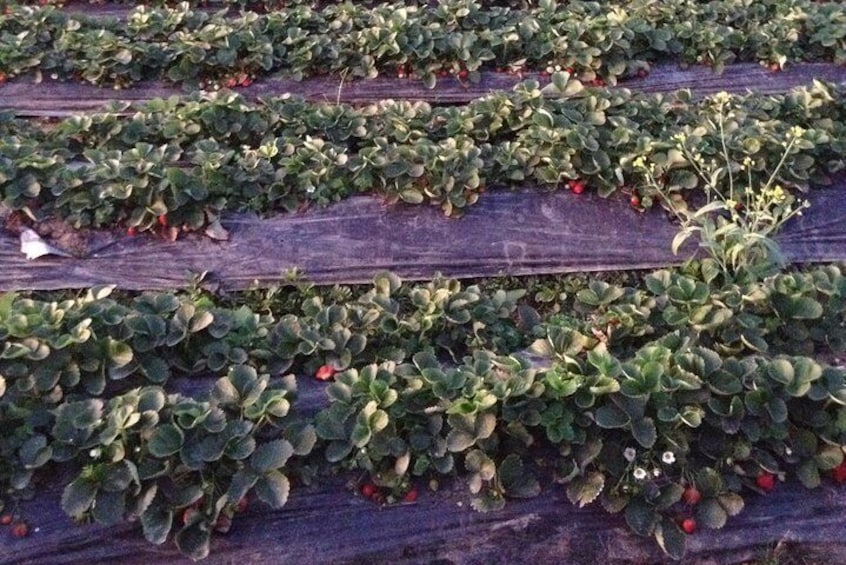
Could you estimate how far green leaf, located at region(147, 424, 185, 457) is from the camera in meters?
2.56

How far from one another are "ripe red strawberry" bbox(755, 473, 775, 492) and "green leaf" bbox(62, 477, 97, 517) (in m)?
2.20

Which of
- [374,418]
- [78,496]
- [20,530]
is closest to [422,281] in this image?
[374,418]

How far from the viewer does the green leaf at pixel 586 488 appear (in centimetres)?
272

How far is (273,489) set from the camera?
8.54ft

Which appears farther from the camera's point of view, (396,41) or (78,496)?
(396,41)

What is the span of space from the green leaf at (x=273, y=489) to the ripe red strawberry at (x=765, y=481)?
1.61 metres

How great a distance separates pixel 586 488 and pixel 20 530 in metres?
1.83

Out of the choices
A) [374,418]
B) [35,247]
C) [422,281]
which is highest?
[374,418]

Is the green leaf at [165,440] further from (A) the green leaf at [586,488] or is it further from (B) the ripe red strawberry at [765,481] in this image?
(B) the ripe red strawberry at [765,481]

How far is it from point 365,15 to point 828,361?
3524 mm

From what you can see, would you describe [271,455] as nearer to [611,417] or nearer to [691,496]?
[611,417]

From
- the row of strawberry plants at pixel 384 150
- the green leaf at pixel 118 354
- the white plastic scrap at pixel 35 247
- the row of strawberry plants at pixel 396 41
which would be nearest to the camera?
the green leaf at pixel 118 354

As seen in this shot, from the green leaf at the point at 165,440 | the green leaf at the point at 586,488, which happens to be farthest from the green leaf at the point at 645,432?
the green leaf at the point at 165,440

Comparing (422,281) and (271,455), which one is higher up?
(271,455)
